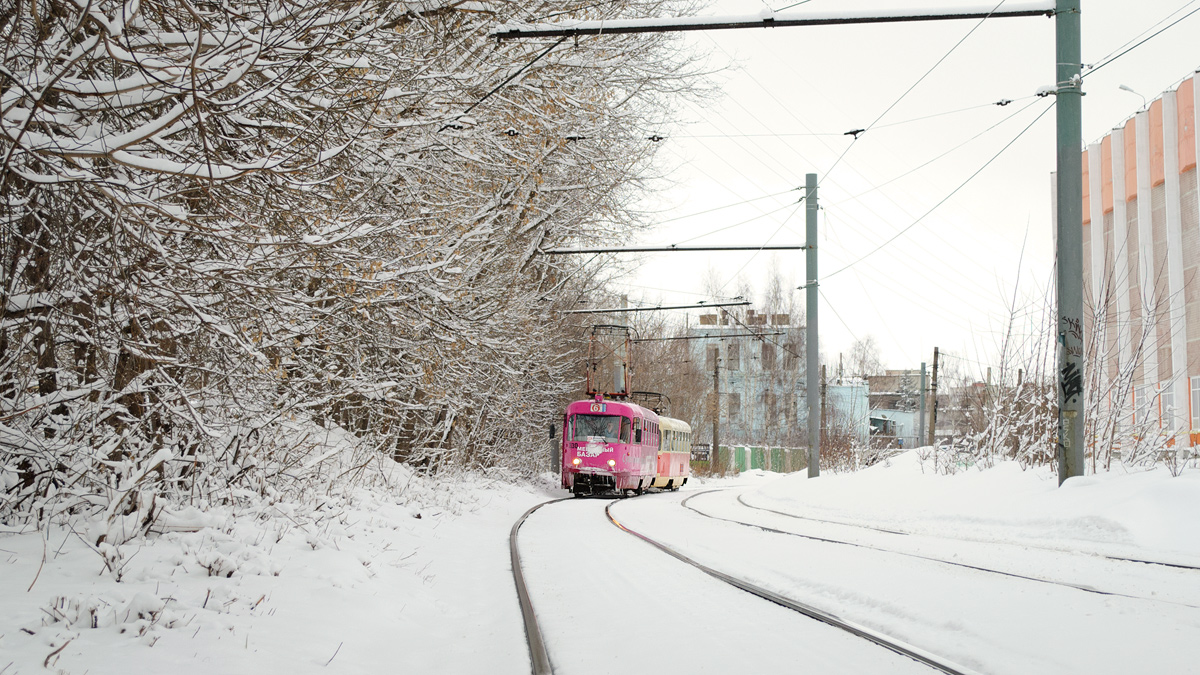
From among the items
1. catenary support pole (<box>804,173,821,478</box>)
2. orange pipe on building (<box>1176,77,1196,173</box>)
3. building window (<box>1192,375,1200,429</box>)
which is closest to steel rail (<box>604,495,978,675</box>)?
catenary support pole (<box>804,173,821,478</box>)

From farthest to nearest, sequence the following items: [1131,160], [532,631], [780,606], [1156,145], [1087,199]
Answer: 1. [1087,199]
2. [1131,160]
3. [1156,145]
4. [780,606]
5. [532,631]

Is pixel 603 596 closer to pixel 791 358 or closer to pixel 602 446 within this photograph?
pixel 602 446

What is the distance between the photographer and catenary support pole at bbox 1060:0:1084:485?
13703 millimetres

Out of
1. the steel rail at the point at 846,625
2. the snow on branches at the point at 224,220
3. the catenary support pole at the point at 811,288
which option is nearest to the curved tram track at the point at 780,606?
the steel rail at the point at 846,625

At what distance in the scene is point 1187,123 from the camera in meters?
37.9

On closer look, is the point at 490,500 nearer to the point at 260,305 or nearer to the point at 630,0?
the point at 630,0

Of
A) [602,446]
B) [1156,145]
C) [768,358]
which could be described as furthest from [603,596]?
[768,358]

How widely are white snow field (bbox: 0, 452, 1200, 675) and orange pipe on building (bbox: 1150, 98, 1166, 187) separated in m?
33.8

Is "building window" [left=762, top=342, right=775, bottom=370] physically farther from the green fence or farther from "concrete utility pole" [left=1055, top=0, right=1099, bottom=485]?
"concrete utility pole" [left=1055, top=0, right=1099, bottom=485]

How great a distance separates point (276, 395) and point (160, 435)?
5.28ft

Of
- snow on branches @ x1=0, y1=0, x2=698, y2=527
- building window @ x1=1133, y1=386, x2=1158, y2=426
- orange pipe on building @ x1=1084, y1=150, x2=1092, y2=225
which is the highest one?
orange pipe on building @ x1=1084, y1=150, x2=1092, y2=225

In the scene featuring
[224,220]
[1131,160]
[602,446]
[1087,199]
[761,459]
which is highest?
[1131,160]

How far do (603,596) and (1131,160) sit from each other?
4411 cm

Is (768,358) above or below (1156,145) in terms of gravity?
below
